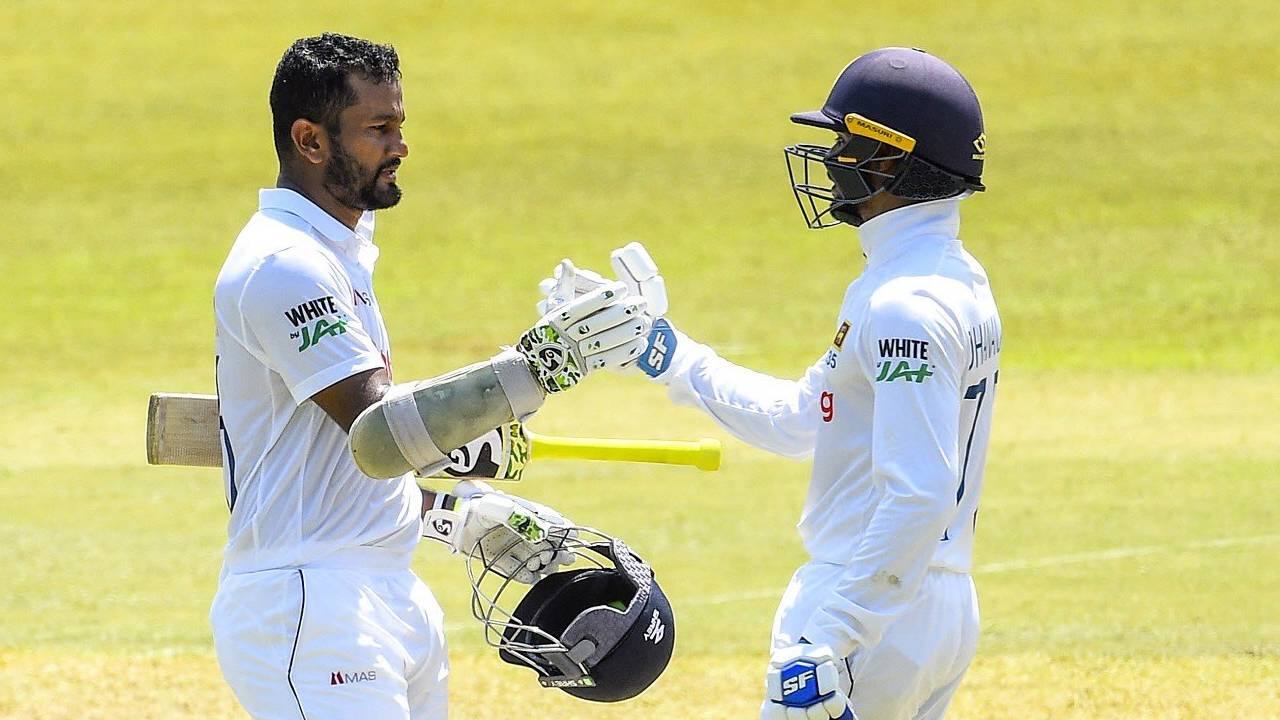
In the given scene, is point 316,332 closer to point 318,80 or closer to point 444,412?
point 444,412

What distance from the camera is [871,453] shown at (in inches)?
176

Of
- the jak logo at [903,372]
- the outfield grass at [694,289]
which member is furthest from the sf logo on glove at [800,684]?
the outfield grass at [694,289]

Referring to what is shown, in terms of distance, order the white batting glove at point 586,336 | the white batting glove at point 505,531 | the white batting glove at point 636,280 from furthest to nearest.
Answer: the white batting glove at point 636,280 → the white batting glove at point 505,531 → the white batting glove at point 586,336

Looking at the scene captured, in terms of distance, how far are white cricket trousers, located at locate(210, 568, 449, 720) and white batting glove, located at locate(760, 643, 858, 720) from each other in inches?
34.7

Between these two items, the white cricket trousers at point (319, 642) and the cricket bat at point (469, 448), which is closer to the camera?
the white cricket trousers at point (319, 642)

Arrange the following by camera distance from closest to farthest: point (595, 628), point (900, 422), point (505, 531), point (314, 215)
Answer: point (900, 422) → point (314, 215) → point (595, 628) → point (505, 531)

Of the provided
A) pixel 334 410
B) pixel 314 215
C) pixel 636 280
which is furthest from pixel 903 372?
pixel 636 280

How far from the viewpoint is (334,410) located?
4.37 m

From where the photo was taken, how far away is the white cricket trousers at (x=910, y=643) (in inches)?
174

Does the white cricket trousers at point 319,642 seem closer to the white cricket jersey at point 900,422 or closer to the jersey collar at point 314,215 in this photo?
the jersey collar at point 314,215

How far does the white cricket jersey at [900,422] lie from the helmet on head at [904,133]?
2.8 inches

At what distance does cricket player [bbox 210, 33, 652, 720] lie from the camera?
420 centimetres

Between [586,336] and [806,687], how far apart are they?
0.85 m

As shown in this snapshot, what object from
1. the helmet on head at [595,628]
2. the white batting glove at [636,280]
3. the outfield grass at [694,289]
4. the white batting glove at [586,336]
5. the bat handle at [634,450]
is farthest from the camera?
the outfield grass at [694,289]
